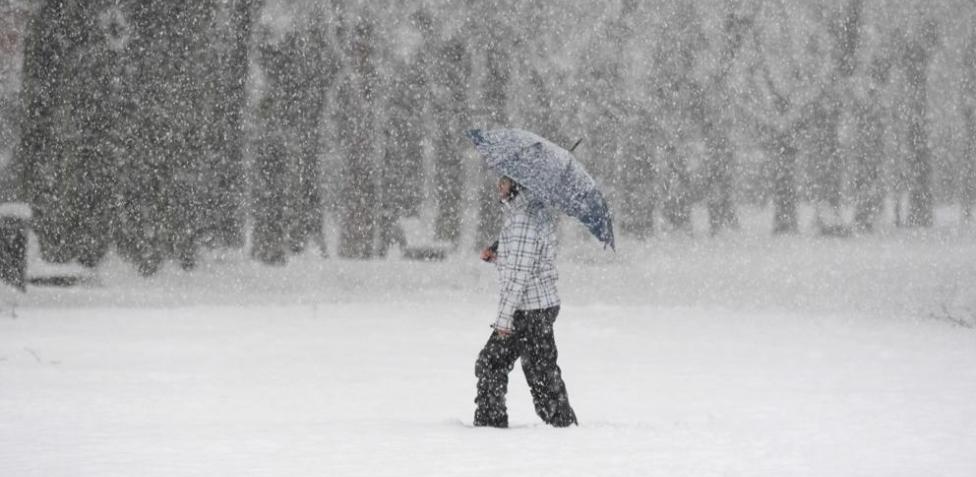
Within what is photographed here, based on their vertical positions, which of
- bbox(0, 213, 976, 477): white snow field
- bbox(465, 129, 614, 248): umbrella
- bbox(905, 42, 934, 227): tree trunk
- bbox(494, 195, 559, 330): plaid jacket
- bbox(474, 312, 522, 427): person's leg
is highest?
bbox(905, 42, 934, 227): tree trunk

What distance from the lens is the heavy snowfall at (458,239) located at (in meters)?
7.83

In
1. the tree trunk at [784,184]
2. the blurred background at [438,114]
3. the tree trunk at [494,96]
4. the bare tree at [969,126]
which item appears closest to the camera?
the blurred background at [438,114]

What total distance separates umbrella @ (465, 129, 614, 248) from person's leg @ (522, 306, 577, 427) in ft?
1.93

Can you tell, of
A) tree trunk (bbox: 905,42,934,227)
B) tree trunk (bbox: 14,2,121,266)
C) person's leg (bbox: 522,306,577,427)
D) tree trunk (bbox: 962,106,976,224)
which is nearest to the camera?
Answer: person's leg (bbox: 522,306,577,427)

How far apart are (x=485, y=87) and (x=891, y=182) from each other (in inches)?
678

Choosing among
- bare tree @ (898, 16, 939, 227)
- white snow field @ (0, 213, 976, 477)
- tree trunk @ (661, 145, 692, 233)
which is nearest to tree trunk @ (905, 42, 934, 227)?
bare tree @ (898, 16, 939, 227)

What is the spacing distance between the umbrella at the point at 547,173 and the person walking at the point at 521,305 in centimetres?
10

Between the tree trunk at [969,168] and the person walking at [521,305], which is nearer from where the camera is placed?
the person walking at [521,305]

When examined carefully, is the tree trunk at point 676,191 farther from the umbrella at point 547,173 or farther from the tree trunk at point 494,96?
the umbrella at point 547,173

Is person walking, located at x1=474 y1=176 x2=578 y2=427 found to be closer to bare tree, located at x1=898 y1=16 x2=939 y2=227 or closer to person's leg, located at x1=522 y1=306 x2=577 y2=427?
person's leg, located at x1=522 y1=306 x2=577 y2=427

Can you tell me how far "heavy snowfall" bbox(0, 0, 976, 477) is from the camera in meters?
7.83

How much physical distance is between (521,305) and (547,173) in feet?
2.48

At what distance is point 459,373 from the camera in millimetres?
11984

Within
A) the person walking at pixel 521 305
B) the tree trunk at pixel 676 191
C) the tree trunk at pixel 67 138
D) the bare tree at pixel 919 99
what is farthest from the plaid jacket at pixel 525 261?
the bare tree at pixel 919 99
